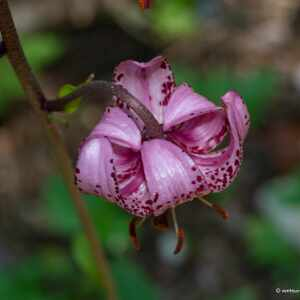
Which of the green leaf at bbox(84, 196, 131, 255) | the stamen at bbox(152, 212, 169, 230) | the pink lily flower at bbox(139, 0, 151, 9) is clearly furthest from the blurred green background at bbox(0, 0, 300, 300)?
the pink lily flower at bbox(139, 0, 151, 9)

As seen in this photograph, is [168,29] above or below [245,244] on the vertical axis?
above

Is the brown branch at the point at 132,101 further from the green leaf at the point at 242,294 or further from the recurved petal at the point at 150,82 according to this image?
the green leaf at the point at 242,294

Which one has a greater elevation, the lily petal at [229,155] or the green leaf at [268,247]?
the lily petal at [229,155]

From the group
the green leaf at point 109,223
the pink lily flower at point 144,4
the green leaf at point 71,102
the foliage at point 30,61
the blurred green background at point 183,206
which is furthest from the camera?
the foliage at point 30,61

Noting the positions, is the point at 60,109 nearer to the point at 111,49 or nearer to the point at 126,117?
the point at 126,117

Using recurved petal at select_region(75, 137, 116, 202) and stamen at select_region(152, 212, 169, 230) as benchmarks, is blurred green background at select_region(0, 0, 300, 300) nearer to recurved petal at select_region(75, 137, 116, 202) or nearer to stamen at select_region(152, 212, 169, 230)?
stamen at select_region(152, 212, 169, 230)

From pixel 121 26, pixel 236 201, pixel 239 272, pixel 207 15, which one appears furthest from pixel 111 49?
pixel 239 272

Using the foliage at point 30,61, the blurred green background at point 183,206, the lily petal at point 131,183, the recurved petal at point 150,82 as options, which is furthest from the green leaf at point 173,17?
the lily petal at point 131,183
